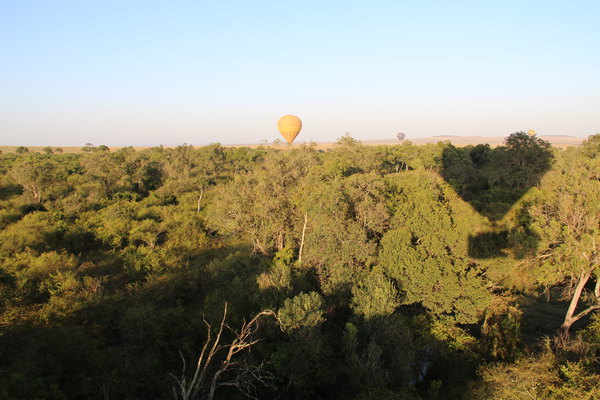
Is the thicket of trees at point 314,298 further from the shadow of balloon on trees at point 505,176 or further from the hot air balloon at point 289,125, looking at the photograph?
the hot air balloon at point 289,125

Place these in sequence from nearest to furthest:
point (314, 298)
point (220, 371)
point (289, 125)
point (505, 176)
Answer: point (220, 371)
point (314, 298)
point (505, 176)
point (289, 125)

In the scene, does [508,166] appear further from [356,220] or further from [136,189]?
[136,189]

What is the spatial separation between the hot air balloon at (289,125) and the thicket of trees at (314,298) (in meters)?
31.5

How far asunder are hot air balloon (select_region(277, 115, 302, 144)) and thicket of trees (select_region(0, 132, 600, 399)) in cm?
3148

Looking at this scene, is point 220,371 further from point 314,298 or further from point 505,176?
point 505,176

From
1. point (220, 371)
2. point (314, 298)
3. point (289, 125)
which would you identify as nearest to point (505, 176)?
point (289, 125)

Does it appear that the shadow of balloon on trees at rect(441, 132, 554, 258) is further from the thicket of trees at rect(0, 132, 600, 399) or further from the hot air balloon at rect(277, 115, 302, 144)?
the hot air balloon at rect(277, 115, 302, 144)

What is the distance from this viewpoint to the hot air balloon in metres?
58.6

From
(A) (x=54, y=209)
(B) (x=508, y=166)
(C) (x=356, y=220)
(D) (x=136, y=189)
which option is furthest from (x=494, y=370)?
(D) (x=136, y=189)

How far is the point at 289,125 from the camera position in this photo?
192 feet

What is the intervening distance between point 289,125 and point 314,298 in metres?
48.2

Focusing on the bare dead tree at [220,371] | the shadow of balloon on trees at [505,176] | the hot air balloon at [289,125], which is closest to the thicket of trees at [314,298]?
the bare dead tree at [220,371]

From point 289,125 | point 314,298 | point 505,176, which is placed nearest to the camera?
point 314,298

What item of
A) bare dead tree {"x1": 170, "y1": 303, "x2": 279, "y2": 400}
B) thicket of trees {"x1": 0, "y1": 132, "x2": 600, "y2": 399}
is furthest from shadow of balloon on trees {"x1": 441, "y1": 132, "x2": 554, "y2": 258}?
bare dead tree {"x1": 170, "y1": 303, "x2": 279, "y2": 400}
